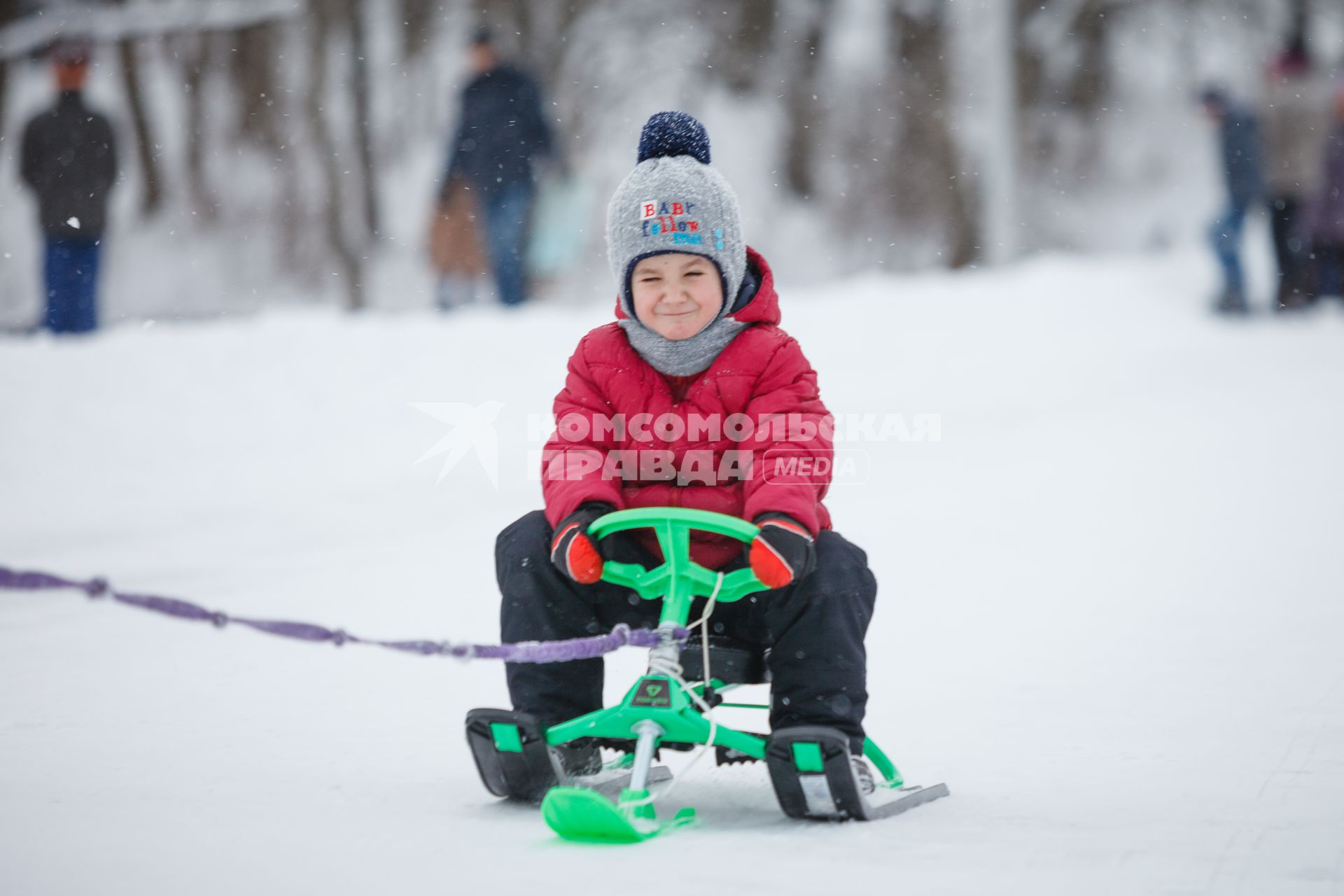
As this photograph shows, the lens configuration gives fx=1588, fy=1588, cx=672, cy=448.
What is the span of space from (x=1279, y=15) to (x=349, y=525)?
50.5 ft

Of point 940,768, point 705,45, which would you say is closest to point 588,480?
point 940,768

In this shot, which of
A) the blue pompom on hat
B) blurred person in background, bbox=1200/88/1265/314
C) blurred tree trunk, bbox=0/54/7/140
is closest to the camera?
the blue pompom on hat

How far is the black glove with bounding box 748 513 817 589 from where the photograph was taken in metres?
2.41

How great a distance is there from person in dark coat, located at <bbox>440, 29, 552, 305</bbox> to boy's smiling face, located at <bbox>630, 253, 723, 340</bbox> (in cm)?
654

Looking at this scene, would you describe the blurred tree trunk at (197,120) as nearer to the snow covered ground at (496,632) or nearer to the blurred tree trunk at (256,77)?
the blurred tree trunk at (256,77)

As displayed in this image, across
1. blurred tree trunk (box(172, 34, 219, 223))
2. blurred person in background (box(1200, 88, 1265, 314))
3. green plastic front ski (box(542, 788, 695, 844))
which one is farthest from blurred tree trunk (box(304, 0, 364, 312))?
green plastic front ski (box(542, 788, 695, 844))

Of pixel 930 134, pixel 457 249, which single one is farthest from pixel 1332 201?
pixel 457 249

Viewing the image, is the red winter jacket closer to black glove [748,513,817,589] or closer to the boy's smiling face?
the boy's smiling face

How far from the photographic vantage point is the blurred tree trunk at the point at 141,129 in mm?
14461

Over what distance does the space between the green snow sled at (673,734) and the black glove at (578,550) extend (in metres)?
0.03

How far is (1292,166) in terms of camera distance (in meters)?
11.8

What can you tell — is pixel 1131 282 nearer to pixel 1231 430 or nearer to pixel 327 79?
pixel 1231 430

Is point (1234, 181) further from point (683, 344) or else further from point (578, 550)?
point (578, 550)

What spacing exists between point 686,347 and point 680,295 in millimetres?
89
